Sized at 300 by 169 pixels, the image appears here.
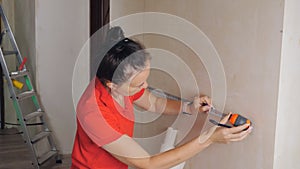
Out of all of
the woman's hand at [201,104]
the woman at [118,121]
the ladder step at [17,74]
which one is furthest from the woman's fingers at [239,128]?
the ladder step at [17,74]

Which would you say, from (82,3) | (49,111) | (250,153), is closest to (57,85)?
(49,111)

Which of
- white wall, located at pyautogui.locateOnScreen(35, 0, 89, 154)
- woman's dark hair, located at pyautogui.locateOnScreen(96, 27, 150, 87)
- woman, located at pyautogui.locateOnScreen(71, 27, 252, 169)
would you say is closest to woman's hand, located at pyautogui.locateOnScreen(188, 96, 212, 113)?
woman, located at pyautogui.locateOnScreen(71, 27, 252, 169)

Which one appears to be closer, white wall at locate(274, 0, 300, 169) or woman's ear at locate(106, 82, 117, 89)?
white wall at locate(274, 0, 300, 169)

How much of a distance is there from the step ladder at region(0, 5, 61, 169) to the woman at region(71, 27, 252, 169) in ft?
5.35

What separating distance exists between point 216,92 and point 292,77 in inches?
13.1

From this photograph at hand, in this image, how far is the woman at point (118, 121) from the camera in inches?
48.9

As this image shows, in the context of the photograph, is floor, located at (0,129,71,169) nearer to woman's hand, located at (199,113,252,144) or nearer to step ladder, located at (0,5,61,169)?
step ladder, located at (0,5,61,169)

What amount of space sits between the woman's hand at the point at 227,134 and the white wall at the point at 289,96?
11 cm

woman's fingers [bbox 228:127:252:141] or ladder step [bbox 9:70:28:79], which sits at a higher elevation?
woman's fingers [bbox 228:127:252:141]

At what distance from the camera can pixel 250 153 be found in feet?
4.13

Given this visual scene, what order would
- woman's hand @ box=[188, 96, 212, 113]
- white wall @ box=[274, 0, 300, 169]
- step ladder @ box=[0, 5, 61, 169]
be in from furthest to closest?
step ladder @ box=[0, 5, 61, 169], woman's hand @ box=[188, 96, 212, 113], white wall @ box=[274, 0, 300, 169]

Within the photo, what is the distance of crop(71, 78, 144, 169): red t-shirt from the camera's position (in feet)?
4.12

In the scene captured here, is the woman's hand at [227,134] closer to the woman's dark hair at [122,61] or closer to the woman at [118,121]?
the woman at [118,121]

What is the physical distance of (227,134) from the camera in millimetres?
1218
